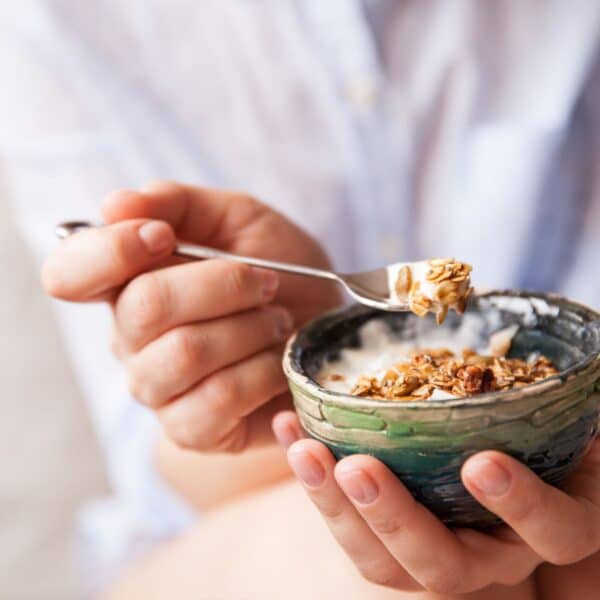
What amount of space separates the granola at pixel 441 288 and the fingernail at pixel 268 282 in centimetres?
13

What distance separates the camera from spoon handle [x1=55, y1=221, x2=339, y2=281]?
65 centimetres

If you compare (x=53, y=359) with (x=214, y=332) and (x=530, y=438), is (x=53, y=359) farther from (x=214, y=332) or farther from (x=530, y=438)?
(x=530, y=438)

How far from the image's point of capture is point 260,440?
78 centimetres

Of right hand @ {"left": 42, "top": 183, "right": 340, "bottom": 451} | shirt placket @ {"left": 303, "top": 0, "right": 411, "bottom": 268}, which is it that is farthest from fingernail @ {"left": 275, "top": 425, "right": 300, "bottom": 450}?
shirt placket @ {"left": 303, "top": 0, "right": 411, "bottom": 268}

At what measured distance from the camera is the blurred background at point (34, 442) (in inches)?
53.7

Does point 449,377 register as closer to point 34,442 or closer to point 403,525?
point 403,525

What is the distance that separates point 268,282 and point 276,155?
41cm

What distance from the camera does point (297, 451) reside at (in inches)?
20.1

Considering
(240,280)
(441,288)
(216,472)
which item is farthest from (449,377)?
(216,472)

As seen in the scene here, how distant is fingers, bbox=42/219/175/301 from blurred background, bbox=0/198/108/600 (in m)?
0.71

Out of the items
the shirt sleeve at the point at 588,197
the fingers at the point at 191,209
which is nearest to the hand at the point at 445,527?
the fingers at the point at 191,209

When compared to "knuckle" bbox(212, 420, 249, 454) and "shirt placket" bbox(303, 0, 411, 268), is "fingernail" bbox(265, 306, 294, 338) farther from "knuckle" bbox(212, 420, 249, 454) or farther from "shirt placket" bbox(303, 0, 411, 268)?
"shirt placket" bbox(303, 0, 411, 268)

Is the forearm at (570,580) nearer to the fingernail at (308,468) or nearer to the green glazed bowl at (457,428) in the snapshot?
the green glazed bowl at (457,428)

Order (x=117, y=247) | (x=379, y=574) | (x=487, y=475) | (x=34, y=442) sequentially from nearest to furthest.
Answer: (x=487, y=475) → (x=379, y=574) → (x=117, y=247) → (x=34, y=442)
